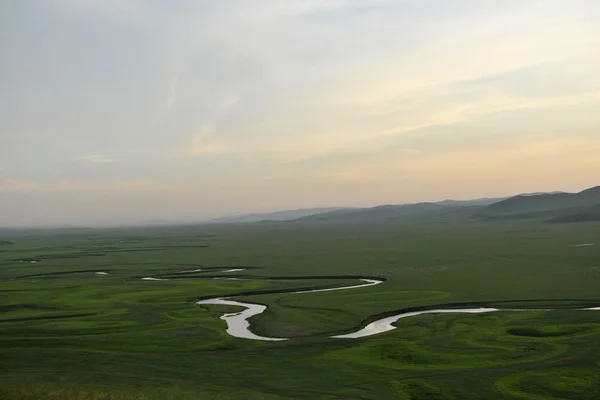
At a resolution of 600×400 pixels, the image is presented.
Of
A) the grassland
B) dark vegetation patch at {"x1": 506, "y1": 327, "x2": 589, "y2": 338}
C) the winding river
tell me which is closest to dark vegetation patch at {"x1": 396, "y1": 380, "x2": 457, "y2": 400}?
the grassland

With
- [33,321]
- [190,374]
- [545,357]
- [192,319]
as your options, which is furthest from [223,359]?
[33,321]

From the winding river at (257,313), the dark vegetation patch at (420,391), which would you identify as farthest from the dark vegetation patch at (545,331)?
the dark vegetation patch at (420,391)

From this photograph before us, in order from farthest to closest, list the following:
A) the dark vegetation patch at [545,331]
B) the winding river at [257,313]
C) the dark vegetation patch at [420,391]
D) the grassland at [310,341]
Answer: the winding river at [257,313]
the dark vegetation patch at [545,331]
the grassland at [310,341]
the dark vegetation patch at [420,391]

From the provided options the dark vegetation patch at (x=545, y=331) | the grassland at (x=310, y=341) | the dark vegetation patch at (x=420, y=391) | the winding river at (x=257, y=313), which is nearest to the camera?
the dark vegetation patch at (x=420, y=391)

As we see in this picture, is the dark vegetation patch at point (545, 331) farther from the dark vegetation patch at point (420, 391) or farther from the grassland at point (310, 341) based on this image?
the dark vegetation patch at point (420, 391)

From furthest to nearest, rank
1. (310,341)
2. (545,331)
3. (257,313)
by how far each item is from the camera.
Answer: (257,313)
(545,331)
(310,341)

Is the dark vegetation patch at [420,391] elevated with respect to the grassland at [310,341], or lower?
lower

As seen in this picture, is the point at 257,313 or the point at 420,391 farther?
the point at 257,313

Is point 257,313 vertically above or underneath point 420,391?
above

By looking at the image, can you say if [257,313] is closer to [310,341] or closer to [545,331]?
[310,341]

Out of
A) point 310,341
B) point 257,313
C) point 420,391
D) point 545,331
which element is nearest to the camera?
point 420,391

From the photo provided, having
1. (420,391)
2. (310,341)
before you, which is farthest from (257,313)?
(420,391)

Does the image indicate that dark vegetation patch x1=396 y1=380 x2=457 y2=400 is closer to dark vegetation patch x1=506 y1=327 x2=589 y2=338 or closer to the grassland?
the grassland
